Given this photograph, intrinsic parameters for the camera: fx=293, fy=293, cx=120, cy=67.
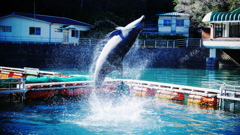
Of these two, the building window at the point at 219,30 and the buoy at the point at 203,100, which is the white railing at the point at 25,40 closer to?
the building window at the point at 219,30

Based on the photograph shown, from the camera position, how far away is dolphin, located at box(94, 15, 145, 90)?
32.0 ft

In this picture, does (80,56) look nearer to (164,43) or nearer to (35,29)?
(35,29)

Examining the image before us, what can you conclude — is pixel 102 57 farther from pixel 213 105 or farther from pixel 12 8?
pixel 12 8

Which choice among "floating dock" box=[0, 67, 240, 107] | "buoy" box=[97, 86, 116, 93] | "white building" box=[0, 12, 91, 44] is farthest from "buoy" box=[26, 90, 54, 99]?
"white building" box=[0, 12, 91, 44]

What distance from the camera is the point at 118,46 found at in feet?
32.7

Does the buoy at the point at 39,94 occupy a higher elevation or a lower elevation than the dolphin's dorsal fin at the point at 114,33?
→ lower

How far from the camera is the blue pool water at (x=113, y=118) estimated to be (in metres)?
12.1

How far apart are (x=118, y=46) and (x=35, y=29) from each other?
128 ft

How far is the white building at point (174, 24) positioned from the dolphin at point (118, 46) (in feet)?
138

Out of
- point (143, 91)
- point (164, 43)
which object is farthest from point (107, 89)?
point (164, 43)

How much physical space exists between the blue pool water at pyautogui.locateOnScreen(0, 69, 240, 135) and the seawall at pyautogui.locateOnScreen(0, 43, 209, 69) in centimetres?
2329

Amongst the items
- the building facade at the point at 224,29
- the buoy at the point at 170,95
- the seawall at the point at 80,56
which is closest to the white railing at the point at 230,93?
the buoy at the point at 170,95

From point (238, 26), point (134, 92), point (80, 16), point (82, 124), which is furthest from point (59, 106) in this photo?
point (80, 16)

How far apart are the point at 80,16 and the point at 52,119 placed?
45.4 meters
